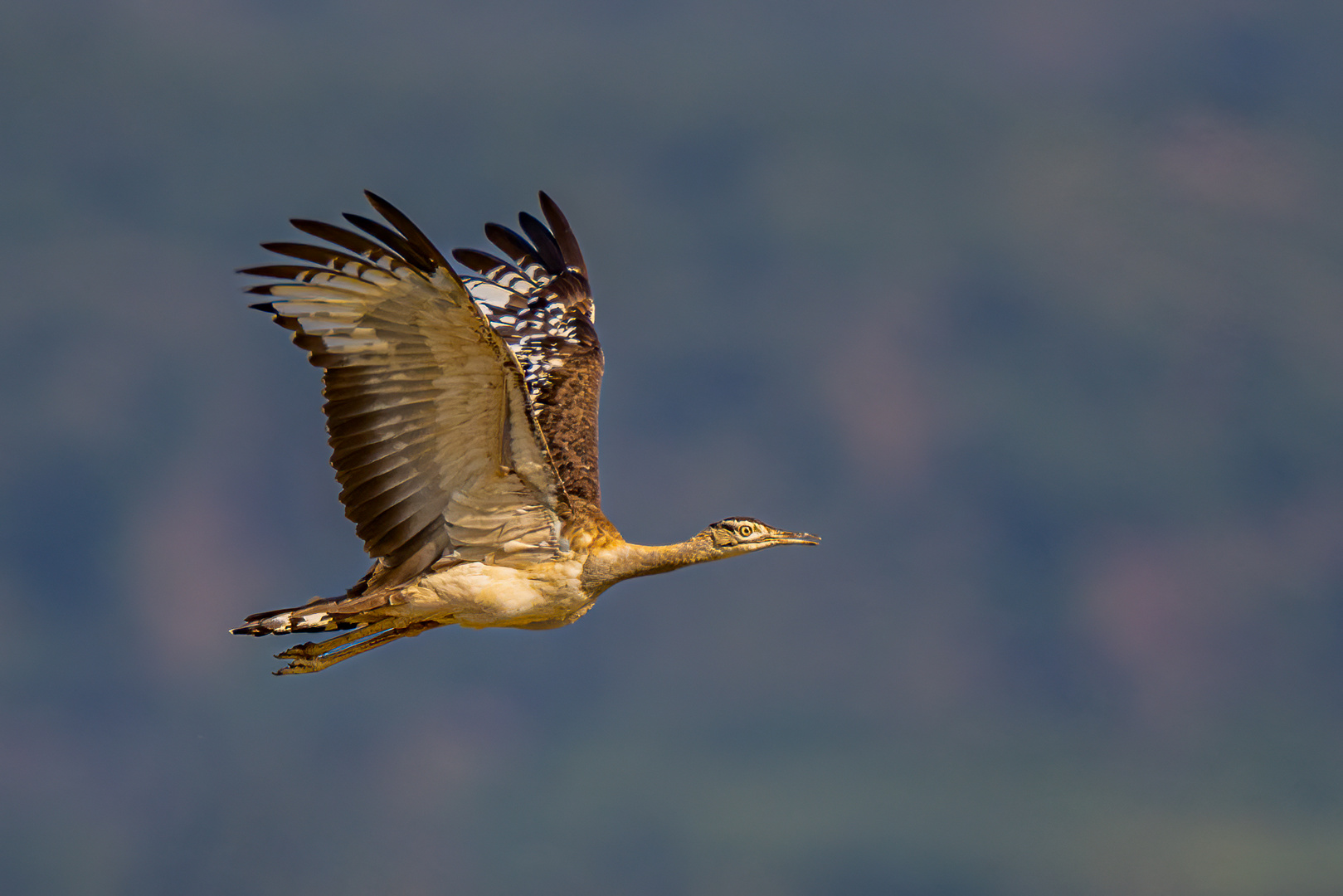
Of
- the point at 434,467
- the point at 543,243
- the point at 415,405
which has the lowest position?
the point at 434,467

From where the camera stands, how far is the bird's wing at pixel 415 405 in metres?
13.2

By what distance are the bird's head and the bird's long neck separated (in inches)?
3.3

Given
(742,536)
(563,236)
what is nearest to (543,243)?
(563,236)

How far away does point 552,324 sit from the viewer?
19.8 meters

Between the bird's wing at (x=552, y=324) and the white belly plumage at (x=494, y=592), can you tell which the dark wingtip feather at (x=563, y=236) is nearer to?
the bird's wing at (x=552, y=324)

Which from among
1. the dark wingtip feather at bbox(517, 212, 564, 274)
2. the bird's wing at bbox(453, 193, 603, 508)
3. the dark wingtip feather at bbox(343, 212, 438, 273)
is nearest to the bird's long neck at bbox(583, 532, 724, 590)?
the bird's wing at bbox(453, 193, 603, 508)

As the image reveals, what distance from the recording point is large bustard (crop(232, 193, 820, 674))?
13.3m

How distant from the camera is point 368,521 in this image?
14766 millimetres

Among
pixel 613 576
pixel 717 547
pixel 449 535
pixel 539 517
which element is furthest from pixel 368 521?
pixel 717 547

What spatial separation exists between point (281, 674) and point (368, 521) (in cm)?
216

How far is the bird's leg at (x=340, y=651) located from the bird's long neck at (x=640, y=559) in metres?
1.99

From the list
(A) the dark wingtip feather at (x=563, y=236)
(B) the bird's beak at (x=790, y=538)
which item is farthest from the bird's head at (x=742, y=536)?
(A) the dark wingtip feather at (x=563, y=236)

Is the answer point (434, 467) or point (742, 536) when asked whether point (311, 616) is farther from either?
point (742, 536)

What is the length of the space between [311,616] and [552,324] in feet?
21.9
